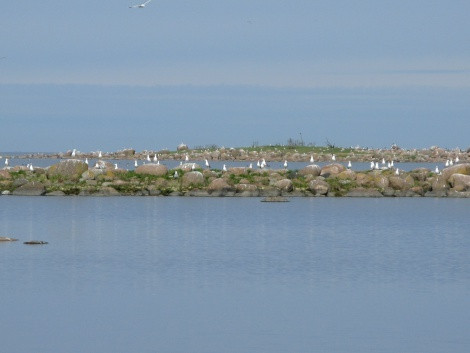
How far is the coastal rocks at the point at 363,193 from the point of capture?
53.2 m

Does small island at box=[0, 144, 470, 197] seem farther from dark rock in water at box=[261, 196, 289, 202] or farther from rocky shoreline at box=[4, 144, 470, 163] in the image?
rocky shoreline at box=[4, 144, 470, 163]

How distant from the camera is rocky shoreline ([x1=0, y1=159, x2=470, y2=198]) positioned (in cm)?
5247

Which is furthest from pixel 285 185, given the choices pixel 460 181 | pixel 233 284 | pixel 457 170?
pixel 233 284

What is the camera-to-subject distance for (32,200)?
50.3m

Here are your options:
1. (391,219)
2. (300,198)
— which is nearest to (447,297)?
(391,219)

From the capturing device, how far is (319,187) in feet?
173

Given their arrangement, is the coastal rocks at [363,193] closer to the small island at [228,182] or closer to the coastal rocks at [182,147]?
the small island at [228,182]

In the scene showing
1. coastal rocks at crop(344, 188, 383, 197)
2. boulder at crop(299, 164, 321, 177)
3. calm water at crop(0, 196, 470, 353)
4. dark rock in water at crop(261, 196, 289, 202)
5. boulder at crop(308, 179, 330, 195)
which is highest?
boulder at crop(299, 164, 321, 177)

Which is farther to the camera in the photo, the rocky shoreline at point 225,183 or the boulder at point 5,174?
the boulder at point 5,174

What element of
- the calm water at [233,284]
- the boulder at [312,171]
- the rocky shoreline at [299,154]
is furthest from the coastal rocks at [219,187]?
the rocky shoreline at [299,154]

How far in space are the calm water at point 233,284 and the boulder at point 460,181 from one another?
41.4 feet

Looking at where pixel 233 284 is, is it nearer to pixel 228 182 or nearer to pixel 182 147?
pixel 228 182

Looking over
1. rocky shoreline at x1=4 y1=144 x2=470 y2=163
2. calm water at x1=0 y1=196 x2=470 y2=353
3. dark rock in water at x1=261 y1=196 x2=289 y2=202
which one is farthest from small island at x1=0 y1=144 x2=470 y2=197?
rocky shoreline at x1=4 y1=144 x2=470 y2=163

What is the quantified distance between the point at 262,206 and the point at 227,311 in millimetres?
29380
